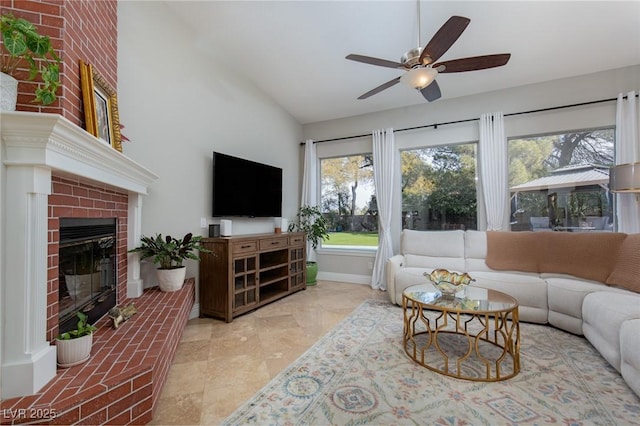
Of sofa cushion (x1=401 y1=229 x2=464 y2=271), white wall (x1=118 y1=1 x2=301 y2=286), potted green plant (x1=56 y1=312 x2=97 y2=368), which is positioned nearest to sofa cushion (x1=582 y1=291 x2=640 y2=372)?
sofa cushion (x1=401 y1=229 x2=464 y2=271)

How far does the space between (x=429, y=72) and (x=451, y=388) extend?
7.25ft

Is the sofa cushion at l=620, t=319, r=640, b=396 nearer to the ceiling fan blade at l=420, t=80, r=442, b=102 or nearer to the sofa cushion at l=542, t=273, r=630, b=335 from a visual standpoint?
the sofa cushion at l=542, t=273, r=630, b=335

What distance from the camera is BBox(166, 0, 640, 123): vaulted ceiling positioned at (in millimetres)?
2385

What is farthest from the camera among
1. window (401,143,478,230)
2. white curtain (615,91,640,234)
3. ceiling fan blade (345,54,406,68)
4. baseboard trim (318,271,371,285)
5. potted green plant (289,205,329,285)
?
baseboard trim (318,271,371,285)

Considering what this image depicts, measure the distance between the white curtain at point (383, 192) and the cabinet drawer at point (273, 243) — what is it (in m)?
1.53

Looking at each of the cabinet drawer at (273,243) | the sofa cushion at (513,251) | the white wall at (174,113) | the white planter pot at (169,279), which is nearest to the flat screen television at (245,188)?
the white wall at (174,113)

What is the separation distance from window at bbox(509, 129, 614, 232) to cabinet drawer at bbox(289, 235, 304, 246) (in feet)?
9.73

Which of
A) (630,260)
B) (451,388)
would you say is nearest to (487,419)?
(451,388)

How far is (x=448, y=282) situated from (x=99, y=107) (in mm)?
2853

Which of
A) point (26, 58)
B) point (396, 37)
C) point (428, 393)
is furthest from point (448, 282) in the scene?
point (26, 58)

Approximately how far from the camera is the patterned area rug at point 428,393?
1.44m

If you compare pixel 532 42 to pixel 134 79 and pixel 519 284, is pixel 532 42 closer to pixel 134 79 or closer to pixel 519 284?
pixel 519 284

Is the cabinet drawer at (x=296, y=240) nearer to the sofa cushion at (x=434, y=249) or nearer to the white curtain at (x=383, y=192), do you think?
the white curtain at (x=383, y=192)

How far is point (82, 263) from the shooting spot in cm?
172
